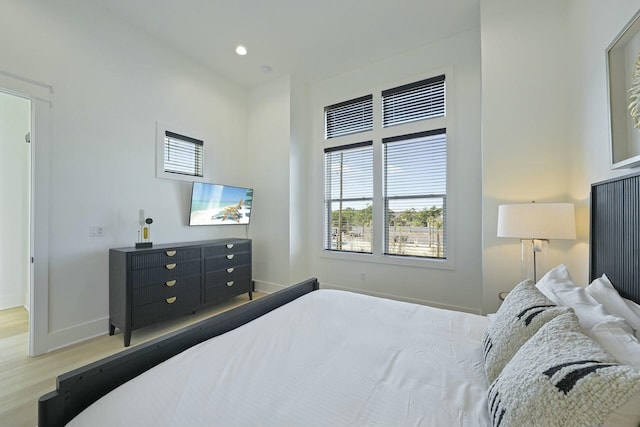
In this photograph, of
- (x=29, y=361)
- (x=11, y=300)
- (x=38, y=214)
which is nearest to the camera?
(x=29, y=361)

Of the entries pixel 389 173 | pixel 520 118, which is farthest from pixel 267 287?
pixel 520 118

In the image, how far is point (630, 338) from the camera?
2.80 feet

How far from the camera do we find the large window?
136 inches

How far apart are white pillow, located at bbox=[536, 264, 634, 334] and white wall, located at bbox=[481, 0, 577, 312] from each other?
1.03 metres

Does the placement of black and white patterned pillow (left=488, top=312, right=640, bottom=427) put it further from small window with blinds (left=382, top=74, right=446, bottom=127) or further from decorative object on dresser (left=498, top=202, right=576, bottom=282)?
small window with blinds (left=382, top=74, right=446, bottom=127)

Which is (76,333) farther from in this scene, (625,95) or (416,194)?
(625,95)

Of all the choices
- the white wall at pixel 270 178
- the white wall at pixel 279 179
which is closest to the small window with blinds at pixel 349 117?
the white wall at pixel 279 179

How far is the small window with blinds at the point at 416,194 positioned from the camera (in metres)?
3.43

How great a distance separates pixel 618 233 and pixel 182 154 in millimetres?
4175

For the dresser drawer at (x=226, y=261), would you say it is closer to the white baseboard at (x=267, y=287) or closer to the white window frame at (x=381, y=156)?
the white baseboard at (x=267, y=287)

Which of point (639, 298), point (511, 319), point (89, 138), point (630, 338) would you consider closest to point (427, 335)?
point (511, 319)

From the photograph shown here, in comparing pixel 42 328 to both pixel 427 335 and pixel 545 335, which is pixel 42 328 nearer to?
pixel 427 335

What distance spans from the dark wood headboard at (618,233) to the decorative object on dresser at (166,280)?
Result: 352 centimetres

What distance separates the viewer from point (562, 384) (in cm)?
65
